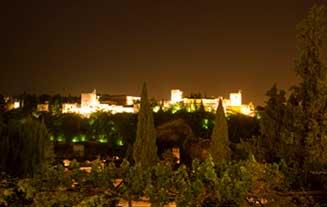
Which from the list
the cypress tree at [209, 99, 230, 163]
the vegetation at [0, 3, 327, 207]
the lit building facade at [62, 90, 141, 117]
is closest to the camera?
the vegetation at [0, 3, 327, 207]

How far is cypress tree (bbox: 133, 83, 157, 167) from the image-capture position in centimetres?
1634

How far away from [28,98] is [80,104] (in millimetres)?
7921

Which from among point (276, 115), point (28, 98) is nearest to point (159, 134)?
point (276, 115)

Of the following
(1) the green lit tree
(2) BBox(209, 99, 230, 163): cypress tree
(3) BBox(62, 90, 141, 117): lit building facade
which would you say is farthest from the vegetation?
(3) BBox(62, 90, 141, 117): lit building facade

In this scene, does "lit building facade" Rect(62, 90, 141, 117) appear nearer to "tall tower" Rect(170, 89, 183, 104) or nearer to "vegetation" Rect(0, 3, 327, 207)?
"tall tower" Rect(170, 89, 183, 104)

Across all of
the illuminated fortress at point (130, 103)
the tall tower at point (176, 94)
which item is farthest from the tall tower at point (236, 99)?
the tall tower at point (176, 94)

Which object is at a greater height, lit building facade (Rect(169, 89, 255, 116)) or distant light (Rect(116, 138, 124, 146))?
lit building facade (Rect(169, 89, 255, 116))

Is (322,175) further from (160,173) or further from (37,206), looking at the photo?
(37,206)

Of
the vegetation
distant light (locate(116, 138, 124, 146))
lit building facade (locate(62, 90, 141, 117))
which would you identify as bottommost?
the vegetation

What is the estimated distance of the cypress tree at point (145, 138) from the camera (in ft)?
53.6

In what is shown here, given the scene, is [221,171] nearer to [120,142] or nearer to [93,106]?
[120,142]

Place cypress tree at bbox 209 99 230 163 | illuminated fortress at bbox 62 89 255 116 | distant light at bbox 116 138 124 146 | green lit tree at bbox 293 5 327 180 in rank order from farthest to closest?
illuminated fortress at bbox 62 89 255 116
distant light at bbox 116 138 124 146
cypress tree at bbox 209 99 230 163
green lit tree at bbox 293 5 327 180

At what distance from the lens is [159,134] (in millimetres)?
26047

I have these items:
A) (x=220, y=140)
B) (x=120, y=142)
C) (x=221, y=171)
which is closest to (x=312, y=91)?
(x=221, y=171)
